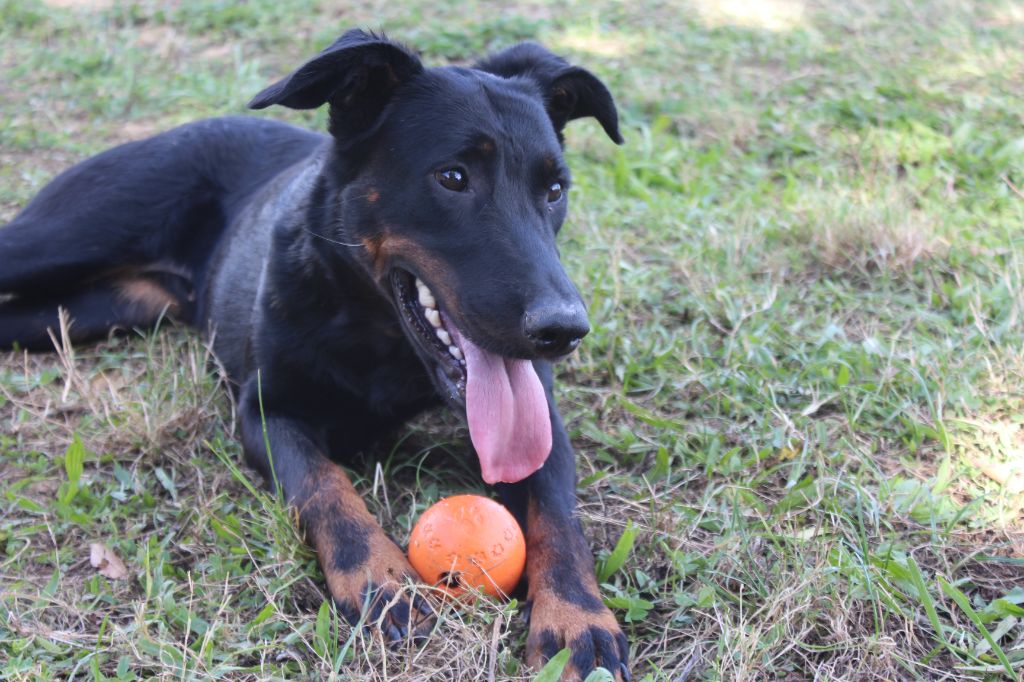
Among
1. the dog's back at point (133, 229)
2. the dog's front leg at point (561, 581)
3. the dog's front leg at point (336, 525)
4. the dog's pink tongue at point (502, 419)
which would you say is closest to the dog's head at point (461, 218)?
the dog's pink tongue at point (502, 419)

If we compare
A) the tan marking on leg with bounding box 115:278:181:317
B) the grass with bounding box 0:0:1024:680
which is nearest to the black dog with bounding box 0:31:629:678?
the grass with bounding box 0:0:1024:680

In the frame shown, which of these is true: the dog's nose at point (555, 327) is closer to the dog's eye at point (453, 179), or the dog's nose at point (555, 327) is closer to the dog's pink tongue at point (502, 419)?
the dog's pink tongue at point (502, 419)

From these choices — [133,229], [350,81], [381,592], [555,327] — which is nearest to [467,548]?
[381,592]

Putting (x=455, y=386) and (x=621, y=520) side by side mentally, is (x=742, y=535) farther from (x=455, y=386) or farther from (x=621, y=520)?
(x=455, y=386)

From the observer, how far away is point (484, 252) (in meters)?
3.12

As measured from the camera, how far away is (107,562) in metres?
3.21

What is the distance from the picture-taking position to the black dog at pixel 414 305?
297 cm

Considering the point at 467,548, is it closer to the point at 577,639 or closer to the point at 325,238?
the point at 577,639

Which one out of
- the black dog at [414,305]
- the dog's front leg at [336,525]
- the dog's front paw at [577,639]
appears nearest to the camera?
the dog's front paw at [577,639]

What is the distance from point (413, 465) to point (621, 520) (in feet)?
2.72

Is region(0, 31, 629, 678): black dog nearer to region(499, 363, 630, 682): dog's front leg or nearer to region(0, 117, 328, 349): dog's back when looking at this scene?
region(499, 363, 630, 682): dog's front leg

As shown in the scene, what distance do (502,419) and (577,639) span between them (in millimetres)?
730

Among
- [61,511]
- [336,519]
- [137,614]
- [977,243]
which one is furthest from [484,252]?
[977,243]

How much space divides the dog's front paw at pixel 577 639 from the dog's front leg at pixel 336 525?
12.1 inches
